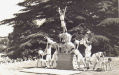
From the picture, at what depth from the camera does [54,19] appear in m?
28.9

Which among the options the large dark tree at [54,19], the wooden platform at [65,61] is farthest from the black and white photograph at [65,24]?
the wooden platform at [65,61]

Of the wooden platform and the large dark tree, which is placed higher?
the large dark tree

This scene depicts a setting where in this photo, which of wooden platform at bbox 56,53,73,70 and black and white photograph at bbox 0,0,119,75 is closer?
wooden platform at bbox 56,53,73,70

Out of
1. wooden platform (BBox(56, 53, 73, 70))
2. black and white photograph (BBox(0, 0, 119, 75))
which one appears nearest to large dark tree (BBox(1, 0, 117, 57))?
black and white photograph (BBox(0, 0, 119, 75))

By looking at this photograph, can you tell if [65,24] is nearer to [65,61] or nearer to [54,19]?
[54,19]

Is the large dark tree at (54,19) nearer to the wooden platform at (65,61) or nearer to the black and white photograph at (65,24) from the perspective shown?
the black and white photograph at (65,24)

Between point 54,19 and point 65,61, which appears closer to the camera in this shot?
point 65,61

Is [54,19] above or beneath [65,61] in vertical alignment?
above

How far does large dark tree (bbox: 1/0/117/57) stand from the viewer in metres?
27.5

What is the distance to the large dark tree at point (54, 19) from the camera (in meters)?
27.5

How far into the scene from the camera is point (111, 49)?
27.4 meters

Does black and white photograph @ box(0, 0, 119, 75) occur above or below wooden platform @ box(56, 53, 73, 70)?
above

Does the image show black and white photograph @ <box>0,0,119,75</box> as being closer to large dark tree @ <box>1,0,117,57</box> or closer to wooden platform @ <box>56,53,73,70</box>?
large dark tree @ <box>1,0,117,57</box>

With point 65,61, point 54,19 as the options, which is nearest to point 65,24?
point 54,19
